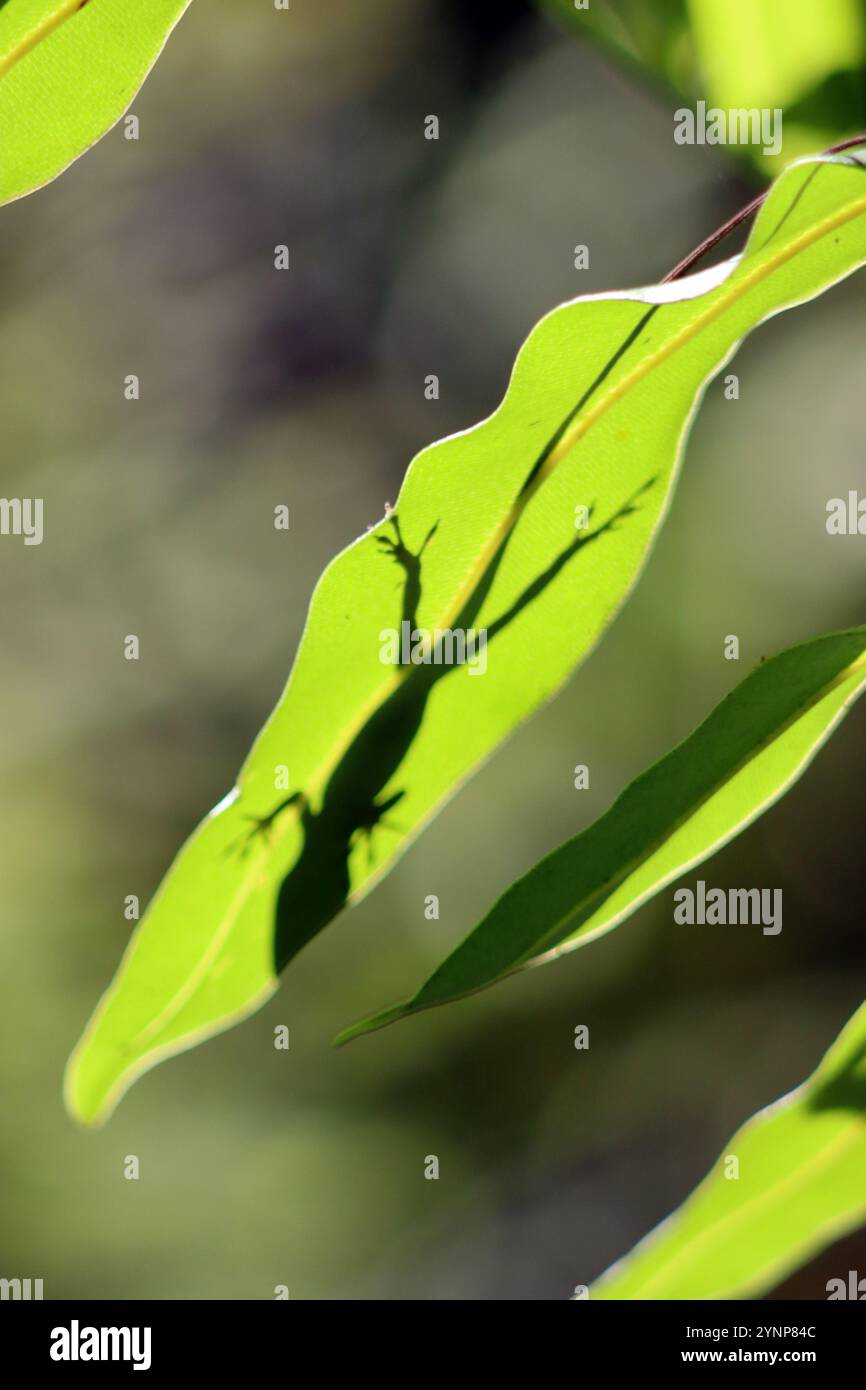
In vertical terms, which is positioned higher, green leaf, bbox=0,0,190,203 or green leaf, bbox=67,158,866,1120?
green leaf, bbox=0,0,190,203

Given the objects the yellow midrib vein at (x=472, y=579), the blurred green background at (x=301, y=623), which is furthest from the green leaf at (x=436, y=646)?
the blurred green background at (x=301, y=623)

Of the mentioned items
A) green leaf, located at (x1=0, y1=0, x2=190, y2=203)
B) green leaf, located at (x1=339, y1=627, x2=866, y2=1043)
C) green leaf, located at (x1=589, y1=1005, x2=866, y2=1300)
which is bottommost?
green leaf, located at (x1=589, y1=1005, x2=866, y2=1300)

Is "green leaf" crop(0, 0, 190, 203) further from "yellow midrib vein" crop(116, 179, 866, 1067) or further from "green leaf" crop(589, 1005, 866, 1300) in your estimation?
"green leaf" crop(589, 1005, 866, 1300)

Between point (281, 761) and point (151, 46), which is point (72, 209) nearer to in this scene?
point (151, 46)

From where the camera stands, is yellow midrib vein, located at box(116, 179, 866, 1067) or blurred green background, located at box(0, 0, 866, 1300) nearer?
yellow midrib vein, located at box(116, 179, 866, 1067)

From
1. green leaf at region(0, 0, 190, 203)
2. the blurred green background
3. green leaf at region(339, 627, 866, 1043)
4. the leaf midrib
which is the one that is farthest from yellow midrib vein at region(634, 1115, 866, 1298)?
the blurred green background

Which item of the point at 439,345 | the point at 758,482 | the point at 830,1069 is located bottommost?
the point at 830,1069
